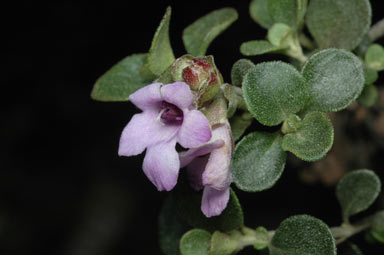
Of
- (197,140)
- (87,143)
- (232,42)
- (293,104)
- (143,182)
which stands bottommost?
(143,182)

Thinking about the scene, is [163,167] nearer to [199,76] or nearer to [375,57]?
[199,76]

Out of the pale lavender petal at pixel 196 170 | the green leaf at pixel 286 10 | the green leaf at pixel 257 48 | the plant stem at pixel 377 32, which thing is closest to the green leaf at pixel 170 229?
the pale lavender petal at pixel 196 170

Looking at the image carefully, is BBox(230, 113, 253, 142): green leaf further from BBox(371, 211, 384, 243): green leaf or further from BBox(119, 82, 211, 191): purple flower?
BBox(371, 211, 384, 243): green leaf

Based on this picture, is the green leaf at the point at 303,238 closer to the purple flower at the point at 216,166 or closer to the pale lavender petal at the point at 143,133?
the purple flower at the point at 216,166

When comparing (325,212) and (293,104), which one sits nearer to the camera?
(293,104)

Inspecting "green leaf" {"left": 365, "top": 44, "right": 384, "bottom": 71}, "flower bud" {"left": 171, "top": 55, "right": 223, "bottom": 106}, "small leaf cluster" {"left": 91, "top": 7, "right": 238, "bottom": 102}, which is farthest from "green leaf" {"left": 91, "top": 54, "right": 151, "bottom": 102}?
"green leaf" {"left": 365, "top": 44, "right": 384, "bottom": 71}

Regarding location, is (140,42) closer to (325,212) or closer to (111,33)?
(111,33)

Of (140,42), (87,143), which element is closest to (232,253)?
(140,42)
